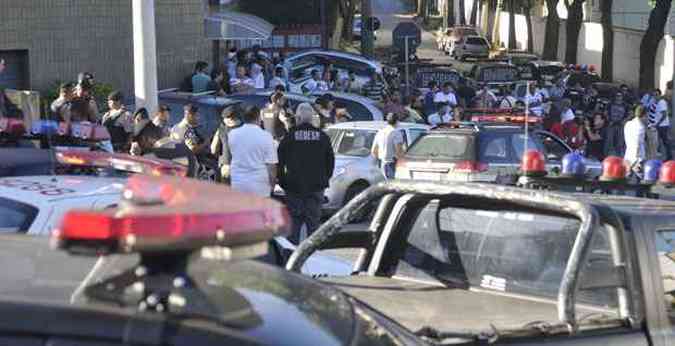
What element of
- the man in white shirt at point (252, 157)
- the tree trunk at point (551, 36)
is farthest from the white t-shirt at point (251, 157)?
the tree trunk at point (551, 36)

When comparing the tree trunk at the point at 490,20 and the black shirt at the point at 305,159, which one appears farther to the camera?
the tree trunk at the point at 490,20

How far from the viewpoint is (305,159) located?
39.9 feet

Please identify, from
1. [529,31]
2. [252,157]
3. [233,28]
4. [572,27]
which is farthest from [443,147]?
[529,31]

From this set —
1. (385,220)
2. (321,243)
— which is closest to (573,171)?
(385,220)

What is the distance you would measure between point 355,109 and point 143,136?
378 inches

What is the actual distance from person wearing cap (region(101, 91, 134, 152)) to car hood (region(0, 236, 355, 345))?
10833 mm

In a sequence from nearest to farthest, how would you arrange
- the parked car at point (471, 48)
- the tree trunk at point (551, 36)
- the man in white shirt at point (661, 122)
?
the man in white shirt at point (661, 122), the tree trunk at point (551, 36), the parked car at point (471, 48)

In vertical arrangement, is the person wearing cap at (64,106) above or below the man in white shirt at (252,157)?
above

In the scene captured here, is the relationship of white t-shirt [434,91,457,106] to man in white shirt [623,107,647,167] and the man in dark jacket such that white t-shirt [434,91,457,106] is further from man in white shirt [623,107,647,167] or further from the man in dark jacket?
the man in dark jacket

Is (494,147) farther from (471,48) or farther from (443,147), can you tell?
(471,48)

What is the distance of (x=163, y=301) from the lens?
2.52 m

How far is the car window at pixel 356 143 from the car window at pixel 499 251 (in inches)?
458

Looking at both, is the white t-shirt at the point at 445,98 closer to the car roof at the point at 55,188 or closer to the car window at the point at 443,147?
the car window at the point at 443,147

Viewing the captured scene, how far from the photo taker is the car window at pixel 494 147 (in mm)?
16109
